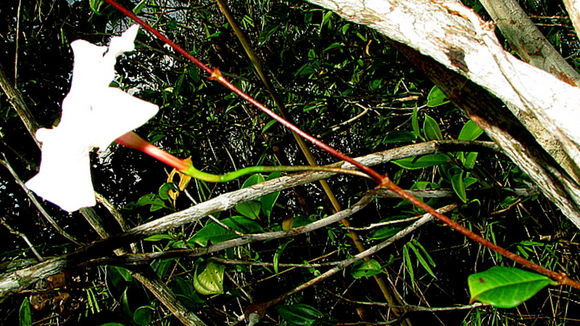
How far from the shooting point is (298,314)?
635mm

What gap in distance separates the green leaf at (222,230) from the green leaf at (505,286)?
0.37m

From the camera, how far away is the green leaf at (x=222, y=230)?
0.60 meters

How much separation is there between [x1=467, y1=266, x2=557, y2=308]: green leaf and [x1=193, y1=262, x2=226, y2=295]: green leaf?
397 millimetres

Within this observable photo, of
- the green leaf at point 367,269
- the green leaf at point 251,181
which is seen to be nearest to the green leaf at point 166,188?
the green leaf at point 251,181

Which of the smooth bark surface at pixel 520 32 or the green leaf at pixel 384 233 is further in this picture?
the green leaf at pixel 384 233

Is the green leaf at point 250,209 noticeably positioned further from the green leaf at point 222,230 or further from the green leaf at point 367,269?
the green leaf at point 367,269

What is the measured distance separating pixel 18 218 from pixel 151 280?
1.25m

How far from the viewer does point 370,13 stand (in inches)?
14.3

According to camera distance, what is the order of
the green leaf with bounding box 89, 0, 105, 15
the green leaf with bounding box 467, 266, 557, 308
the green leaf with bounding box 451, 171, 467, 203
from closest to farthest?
the green leaf with bounding box 467, 266, 557, 308, the green leaf with bounding box 451, 171, 467, 203, the green leaf with bounding box 89, 0, 105, 15

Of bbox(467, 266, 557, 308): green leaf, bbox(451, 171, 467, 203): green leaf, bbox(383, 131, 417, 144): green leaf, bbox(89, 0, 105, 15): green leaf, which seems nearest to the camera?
bbox(467, 266, 557, 308): green leaf

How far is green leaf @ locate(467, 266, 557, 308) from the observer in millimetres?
280

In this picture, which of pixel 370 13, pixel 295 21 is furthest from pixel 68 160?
pixel 295 21

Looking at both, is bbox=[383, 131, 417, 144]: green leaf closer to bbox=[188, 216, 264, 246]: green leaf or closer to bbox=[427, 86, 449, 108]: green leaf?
bbox=[427, 86, 449, 108]: green leaf

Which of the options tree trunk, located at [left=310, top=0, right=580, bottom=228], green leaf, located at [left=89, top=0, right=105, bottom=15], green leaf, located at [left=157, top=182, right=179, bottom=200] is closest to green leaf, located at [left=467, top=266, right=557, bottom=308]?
tree trunk, located at [left=310, top=0, right=580, bottom=228]
